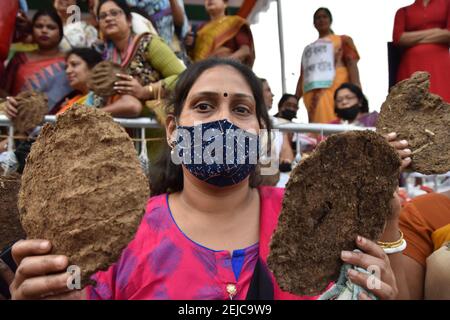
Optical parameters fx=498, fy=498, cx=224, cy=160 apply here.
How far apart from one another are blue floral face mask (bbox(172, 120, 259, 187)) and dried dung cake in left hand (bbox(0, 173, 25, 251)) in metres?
0.49

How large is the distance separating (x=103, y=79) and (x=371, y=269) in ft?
5.47

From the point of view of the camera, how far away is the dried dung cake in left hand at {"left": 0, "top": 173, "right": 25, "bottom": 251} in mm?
1379

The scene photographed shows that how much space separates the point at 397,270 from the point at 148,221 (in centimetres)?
67

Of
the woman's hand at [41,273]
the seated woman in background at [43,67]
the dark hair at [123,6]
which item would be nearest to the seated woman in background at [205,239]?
the woman's hand at [41,273]

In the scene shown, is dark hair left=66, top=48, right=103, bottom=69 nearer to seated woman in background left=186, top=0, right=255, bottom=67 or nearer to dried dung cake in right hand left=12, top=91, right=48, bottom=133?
dried dung cake in right hand left=12, top=91, right=48, bottom=133

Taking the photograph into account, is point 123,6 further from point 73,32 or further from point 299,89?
point 299,89

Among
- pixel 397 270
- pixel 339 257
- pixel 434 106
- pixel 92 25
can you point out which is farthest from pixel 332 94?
pixel 339 257

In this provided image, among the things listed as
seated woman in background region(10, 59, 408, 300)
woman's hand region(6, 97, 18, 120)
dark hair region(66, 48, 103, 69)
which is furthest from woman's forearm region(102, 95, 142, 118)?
seated woman in background region(10, 59, 408, 300)

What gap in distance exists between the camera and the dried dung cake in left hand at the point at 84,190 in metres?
1.01

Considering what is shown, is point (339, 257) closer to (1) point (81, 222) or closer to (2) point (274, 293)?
(2) point (274, 293)

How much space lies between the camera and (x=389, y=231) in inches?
49.1

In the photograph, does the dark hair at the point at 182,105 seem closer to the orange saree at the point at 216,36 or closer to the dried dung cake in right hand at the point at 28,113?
the dried dung cake in right hand at the point at 28,113

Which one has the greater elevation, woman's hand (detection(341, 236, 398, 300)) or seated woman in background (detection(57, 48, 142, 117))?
seated woman in background (detection(57, 48, 142, 117))

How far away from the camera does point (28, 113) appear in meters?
2.22
